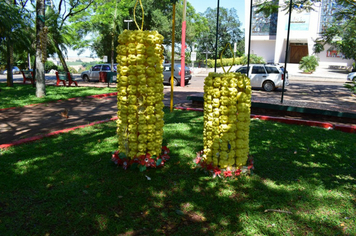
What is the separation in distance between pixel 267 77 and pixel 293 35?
109 ft

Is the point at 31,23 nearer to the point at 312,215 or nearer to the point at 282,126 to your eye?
the point at 282,126

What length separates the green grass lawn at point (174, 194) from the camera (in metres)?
3.10

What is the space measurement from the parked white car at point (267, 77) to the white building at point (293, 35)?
26.5 m

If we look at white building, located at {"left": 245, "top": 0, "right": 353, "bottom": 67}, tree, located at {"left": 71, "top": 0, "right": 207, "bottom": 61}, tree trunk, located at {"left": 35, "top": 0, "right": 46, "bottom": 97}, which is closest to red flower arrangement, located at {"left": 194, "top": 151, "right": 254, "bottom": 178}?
tree trunk, located at {"left": 35, "top": 0, "right": 46, "bottom": 97}

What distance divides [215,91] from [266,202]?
164 cm

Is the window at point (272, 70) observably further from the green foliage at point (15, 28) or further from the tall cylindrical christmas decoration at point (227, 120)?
the green foliage at point (15, 28)

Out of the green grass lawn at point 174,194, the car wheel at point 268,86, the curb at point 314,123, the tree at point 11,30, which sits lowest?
the green grass lawn at point 174,194

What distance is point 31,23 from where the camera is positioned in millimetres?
19000

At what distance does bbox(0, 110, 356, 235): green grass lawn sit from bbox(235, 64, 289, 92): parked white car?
38.1 feet

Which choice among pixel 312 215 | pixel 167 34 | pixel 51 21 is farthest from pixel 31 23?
pixel 167 34

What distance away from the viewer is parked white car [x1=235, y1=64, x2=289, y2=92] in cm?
1677

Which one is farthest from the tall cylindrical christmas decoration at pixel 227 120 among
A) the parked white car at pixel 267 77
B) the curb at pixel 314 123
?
the parked white car at pixel 267 77

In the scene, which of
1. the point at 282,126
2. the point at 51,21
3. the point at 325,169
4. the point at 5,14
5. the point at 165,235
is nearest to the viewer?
the point at 165,235

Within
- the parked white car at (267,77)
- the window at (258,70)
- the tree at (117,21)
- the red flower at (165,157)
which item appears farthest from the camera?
the tree at (117,21)
